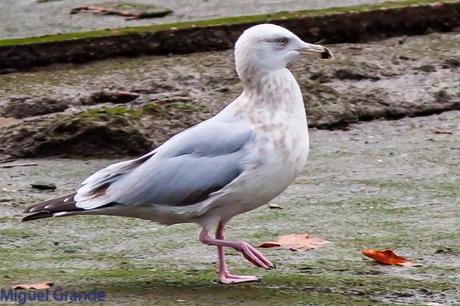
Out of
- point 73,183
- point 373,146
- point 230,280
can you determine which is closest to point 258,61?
point 230,280

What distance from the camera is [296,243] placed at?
585 cm

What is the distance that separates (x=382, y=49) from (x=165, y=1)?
2.38 m

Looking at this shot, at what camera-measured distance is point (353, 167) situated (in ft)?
24.5

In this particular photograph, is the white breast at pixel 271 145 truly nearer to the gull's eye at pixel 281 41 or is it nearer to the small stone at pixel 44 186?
the gull's eye at pixel 281 41

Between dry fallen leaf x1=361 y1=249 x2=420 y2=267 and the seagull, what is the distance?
50cm

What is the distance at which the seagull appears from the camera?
5055 mm

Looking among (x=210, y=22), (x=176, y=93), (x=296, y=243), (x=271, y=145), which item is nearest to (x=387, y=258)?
(x=296, y=243)

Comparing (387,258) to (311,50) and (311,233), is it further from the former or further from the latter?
(311,50)

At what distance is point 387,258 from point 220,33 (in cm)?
407

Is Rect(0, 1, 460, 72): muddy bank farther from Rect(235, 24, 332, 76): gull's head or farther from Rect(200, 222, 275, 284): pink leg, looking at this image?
Rect(200, 222, 275, 284): pink leg

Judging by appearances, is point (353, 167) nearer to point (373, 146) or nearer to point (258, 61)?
point (373, 146)

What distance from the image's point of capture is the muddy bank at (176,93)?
7805 mm

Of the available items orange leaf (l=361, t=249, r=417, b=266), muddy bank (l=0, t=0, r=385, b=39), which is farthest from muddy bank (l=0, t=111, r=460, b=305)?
muddy bank (l=0, t=0, r=385, b=39)

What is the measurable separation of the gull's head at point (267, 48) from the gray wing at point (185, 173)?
32 cm
